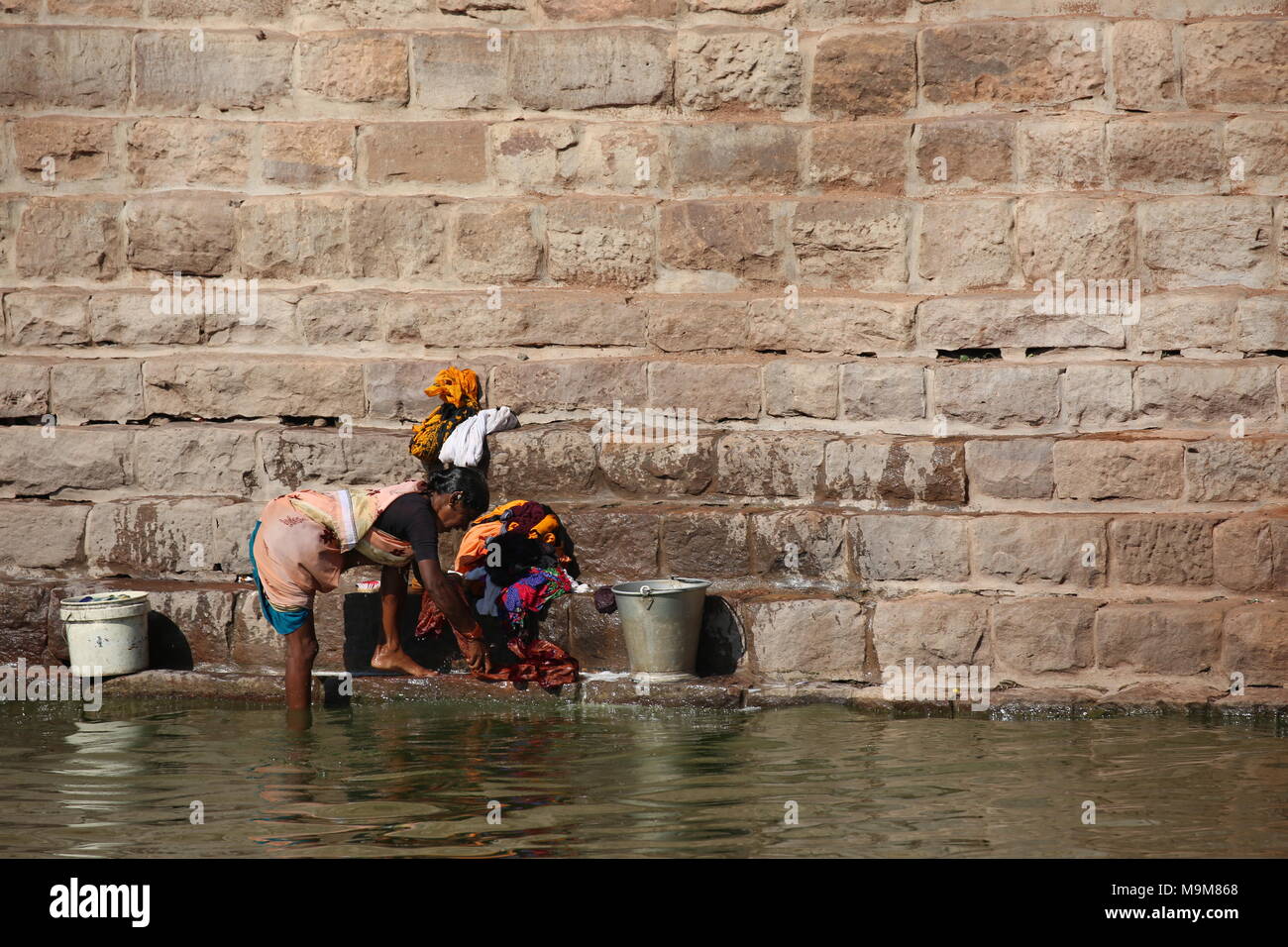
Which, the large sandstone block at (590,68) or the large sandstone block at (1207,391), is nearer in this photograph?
the large sandstone block at (1207,391)

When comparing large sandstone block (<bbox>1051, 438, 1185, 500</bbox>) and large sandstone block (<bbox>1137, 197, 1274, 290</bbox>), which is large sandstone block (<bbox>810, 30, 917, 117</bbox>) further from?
large sandstone block (<bbox>1051, 438, 1185, 500</bbox>)

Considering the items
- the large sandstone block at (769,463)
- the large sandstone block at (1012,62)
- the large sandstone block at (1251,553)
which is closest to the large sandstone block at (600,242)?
Result: the large sandstone block at (769,463)

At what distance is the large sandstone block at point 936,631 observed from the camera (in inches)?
291

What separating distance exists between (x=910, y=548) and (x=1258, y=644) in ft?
5.65

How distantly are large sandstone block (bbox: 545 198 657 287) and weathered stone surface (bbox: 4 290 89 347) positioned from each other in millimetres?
2650

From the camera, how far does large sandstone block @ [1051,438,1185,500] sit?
289 inches

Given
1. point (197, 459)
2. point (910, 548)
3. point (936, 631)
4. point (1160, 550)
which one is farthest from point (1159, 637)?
point (197, 459)

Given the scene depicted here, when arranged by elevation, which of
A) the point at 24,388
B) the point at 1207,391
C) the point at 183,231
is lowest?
the point at 1207,391

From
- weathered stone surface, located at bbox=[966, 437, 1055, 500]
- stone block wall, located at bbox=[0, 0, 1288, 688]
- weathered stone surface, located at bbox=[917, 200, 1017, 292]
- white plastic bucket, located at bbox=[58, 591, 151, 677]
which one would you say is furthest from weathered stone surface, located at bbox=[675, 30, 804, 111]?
white plastic bucket, located at bbox=[58, 591, 151, 677]

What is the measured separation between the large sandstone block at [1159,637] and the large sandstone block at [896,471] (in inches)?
Answer: 39.0

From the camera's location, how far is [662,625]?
726 centimetres

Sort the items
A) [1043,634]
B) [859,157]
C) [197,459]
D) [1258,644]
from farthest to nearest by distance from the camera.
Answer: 1. [197,459]
2. [859,157]
3. [1043,634]
4. [1258,644]

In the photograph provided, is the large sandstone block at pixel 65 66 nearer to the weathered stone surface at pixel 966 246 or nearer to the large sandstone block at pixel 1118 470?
the weathered stone surface at pixel 966 246

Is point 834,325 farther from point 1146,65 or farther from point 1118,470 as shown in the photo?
point 1146,65
